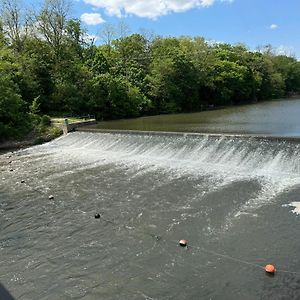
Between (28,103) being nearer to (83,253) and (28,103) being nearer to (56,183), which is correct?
(56,183)

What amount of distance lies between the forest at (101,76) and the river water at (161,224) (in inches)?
527

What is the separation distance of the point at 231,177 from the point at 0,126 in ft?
56.1

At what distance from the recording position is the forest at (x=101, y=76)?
A: 103 ft

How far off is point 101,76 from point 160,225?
27.8 m

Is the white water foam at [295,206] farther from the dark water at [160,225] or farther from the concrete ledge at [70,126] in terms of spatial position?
the concrete ledge at [70,126]

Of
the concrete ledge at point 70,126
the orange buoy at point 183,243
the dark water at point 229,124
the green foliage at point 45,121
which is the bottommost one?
the orange buoy at point 183,243

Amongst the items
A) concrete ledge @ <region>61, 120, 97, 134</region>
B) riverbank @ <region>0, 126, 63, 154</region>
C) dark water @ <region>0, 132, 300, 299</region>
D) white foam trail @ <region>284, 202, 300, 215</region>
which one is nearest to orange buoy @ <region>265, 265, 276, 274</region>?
dark water @ <region>0, 132, 300, 299</region>

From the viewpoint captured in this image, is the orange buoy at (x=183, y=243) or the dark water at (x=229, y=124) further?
the dark water at (x=229, y=124)

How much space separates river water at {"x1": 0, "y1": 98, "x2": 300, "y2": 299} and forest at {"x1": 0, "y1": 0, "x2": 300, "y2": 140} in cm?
1338

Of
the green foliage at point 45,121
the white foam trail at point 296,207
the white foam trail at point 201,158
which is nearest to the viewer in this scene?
the white foam trail at point 296,207

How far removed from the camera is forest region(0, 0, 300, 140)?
103ft

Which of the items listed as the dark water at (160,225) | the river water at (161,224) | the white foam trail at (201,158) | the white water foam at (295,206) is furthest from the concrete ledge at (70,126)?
the white water foam at (295,206)

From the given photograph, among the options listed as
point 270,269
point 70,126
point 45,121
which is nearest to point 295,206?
point 270,269

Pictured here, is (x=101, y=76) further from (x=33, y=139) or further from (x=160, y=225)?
(x=160, y=225)
